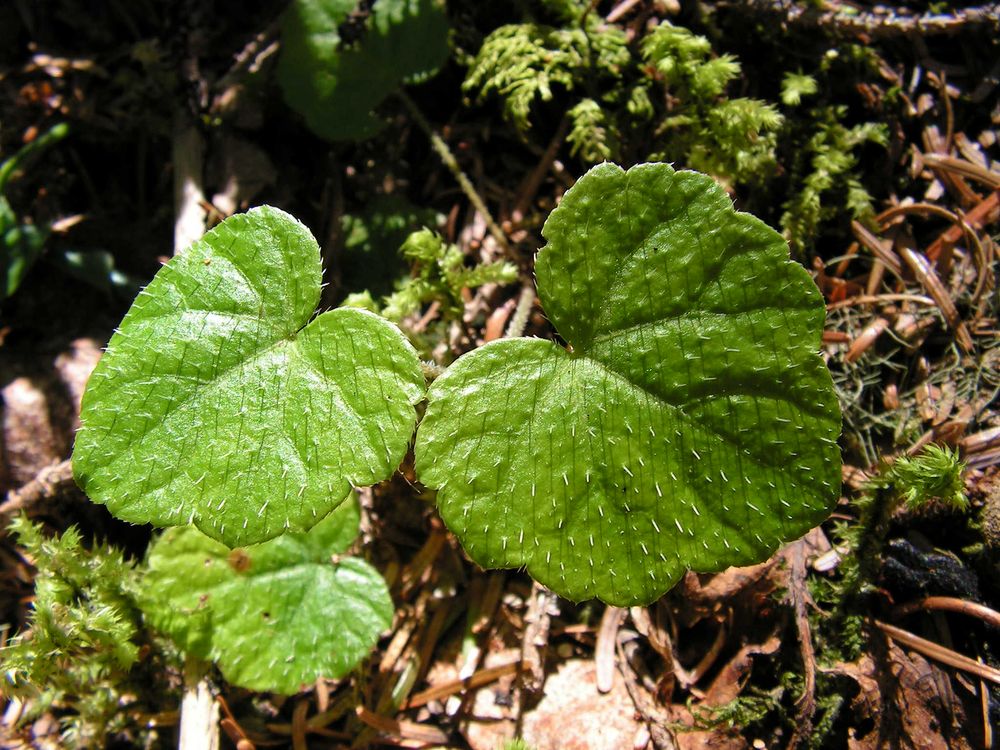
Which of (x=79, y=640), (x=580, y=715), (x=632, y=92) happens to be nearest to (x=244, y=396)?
(x=79, y=640)

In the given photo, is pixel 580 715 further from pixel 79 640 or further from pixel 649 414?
pixel 79 640

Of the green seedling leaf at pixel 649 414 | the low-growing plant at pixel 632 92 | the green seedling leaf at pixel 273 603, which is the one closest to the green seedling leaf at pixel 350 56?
the low-growing plant at pixel 632 92

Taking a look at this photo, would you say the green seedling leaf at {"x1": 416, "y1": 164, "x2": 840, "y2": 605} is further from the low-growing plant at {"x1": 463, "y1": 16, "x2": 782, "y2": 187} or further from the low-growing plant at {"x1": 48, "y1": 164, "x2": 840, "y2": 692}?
the low-growing plant at {"x1": 463, "y1": 16, "x2": 782, "y2": 187}

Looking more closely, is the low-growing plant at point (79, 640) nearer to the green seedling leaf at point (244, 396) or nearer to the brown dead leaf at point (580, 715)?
the green seedling leaf at point (244, 396)

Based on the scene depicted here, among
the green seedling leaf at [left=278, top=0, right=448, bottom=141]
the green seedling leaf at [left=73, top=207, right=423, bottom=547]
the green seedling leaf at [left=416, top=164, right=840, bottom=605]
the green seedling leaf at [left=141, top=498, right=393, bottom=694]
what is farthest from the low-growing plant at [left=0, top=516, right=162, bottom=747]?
the green seedling leaf at [left=278, top=0, right=448, bottom=141]

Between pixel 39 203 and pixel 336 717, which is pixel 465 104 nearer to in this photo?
pixel 39 203

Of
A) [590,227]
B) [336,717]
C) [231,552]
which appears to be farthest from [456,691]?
[590,227]
